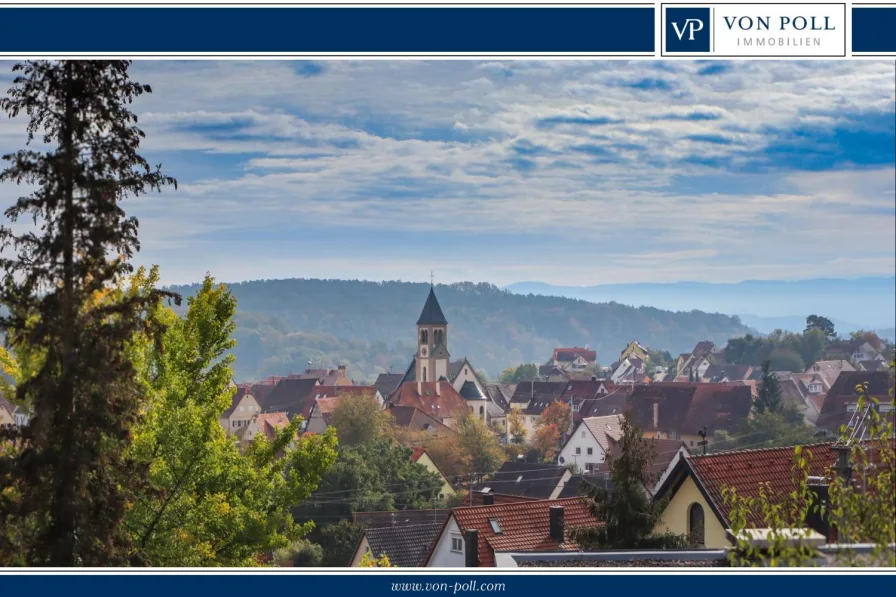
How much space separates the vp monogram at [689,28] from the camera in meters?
5.93

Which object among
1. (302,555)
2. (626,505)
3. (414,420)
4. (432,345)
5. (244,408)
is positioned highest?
(432,345)

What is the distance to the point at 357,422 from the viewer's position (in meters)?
41.4

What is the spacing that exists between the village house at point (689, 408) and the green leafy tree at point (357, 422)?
9805 millimetres

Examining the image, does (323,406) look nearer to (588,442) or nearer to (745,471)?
(588,442)

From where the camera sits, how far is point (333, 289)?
3706 centimetres

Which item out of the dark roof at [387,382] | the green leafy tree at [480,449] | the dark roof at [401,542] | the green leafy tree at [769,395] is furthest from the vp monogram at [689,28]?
the dark roof at [387,382]

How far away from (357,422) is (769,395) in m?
17.2

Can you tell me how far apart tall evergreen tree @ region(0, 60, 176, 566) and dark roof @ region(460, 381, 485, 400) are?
58.4 metres

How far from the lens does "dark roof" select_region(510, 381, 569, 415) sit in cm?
5695

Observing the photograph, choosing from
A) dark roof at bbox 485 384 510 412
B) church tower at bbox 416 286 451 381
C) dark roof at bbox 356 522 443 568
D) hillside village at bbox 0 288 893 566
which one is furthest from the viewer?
church tower at bbox 416 286 451 381

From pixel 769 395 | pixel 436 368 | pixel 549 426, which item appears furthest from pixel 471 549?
pixel 436 368
